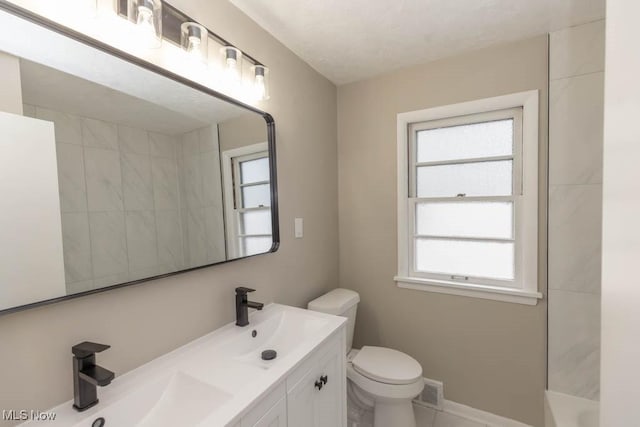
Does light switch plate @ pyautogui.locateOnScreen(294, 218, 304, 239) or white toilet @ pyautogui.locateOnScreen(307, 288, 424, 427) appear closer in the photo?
white toilet @ pyautogui.locateOnScreen(307, 288, 424, 427)

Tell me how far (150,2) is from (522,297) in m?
2.28

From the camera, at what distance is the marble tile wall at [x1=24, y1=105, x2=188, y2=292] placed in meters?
0.80

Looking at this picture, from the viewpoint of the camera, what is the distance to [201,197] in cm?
118

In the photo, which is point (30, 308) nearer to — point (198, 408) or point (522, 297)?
point (198, 408)

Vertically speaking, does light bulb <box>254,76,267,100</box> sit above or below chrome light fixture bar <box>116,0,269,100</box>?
below

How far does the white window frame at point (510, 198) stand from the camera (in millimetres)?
1647

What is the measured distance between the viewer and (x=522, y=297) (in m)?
1.69

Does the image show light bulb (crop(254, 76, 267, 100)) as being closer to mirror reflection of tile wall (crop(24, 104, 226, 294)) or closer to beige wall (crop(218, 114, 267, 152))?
beige wall (crop(218, 114, 267, 152))

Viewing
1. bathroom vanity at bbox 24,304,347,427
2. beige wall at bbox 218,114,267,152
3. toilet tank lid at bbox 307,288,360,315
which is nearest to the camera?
bathroom vanity at bbox 24,304,347,427

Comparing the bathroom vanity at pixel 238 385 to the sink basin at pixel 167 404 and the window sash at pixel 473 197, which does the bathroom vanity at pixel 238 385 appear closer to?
the sink basin at pixel 167 404

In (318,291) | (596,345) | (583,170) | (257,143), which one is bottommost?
(596,345)

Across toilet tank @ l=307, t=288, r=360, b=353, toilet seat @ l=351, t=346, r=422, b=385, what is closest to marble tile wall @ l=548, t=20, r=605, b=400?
toilet seat @ l=351, t=346, r=422, b=385

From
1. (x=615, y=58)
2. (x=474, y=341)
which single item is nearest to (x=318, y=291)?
(x=474, y=341)

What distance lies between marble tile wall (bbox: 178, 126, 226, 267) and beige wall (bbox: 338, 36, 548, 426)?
1186mm
